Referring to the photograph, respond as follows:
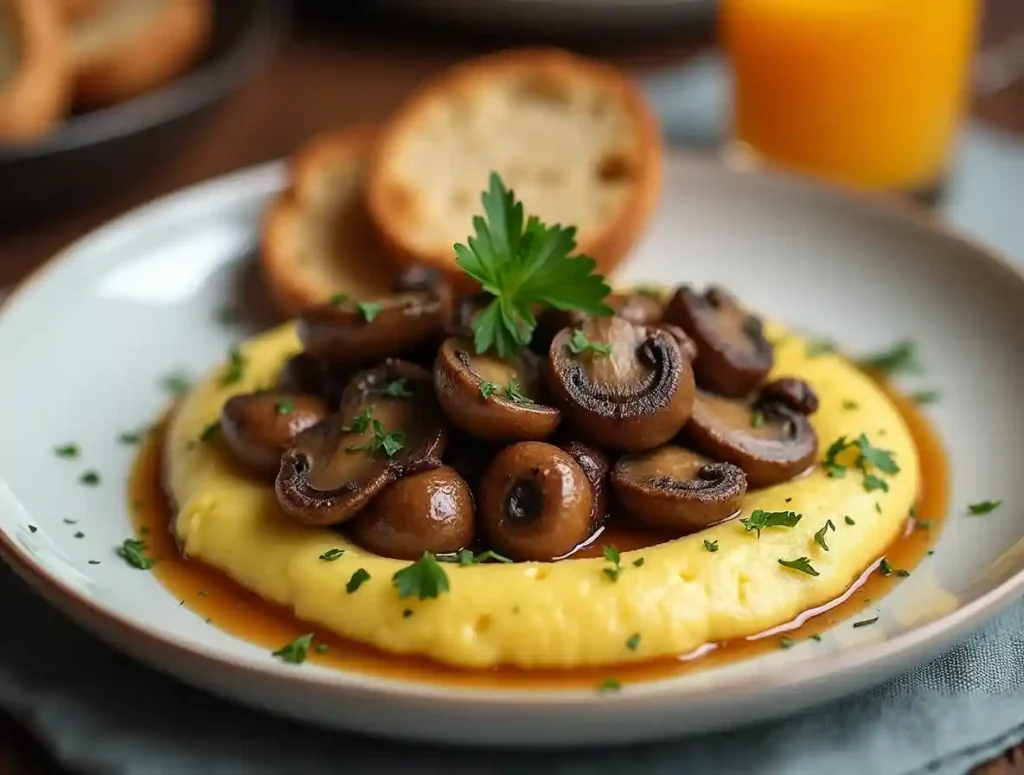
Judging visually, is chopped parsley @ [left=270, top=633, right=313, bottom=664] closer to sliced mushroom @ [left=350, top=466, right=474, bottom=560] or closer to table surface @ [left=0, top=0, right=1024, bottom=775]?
sliced mushroom @ [left=350, top=466, right=474, bottom=560]

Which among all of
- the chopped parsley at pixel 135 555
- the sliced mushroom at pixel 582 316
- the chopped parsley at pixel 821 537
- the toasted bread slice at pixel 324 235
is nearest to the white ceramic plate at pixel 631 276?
the chopped parsley at pixel 135 555

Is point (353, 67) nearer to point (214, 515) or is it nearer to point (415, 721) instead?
point (214, 515)

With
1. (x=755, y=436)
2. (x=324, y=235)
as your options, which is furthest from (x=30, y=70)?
(x=755, y=436)

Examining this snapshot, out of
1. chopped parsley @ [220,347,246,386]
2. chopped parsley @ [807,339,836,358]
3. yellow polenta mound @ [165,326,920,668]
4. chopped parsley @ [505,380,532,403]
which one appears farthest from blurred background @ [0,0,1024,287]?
chopped parsley @ [505,380,532,403]

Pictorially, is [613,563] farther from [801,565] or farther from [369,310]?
[369,310]

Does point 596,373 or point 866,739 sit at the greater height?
point 596,373

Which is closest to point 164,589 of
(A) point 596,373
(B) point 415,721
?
(B) point 415,721

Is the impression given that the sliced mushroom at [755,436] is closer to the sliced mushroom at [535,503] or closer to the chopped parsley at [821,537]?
the chopped parsley at [821,537]
